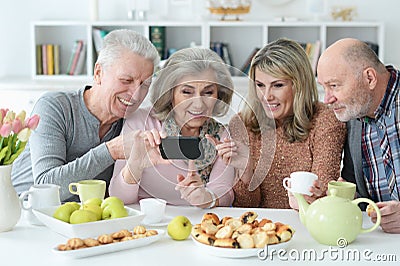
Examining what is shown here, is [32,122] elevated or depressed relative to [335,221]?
elevated

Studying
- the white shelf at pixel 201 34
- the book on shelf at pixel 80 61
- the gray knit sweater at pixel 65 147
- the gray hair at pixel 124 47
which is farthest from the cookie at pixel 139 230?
the book on shelf at pixel 80 61

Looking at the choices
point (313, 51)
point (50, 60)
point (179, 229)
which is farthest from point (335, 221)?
point (50, 60)

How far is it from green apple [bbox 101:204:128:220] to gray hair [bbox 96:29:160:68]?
0.72 metres

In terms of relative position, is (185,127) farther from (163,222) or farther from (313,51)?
(313,51)

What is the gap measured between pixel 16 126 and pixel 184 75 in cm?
54

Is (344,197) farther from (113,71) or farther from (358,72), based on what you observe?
(113,71)

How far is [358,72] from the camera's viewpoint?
227 cm

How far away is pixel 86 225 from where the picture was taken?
68.6 inches

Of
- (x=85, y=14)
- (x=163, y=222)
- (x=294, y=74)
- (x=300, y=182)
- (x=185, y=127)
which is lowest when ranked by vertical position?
(x=163, y=222)

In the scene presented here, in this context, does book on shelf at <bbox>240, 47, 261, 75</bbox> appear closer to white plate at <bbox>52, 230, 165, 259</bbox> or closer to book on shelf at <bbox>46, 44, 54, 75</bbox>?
book on shelf at <bbox>46, 44, 54, 75</bbox>

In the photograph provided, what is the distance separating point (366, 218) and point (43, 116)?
3.89 feet

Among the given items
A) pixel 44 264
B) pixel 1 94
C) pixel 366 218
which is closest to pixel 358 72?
pixel 366 218

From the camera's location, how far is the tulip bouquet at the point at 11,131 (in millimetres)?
1814

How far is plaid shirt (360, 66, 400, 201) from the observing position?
2.28 meters
